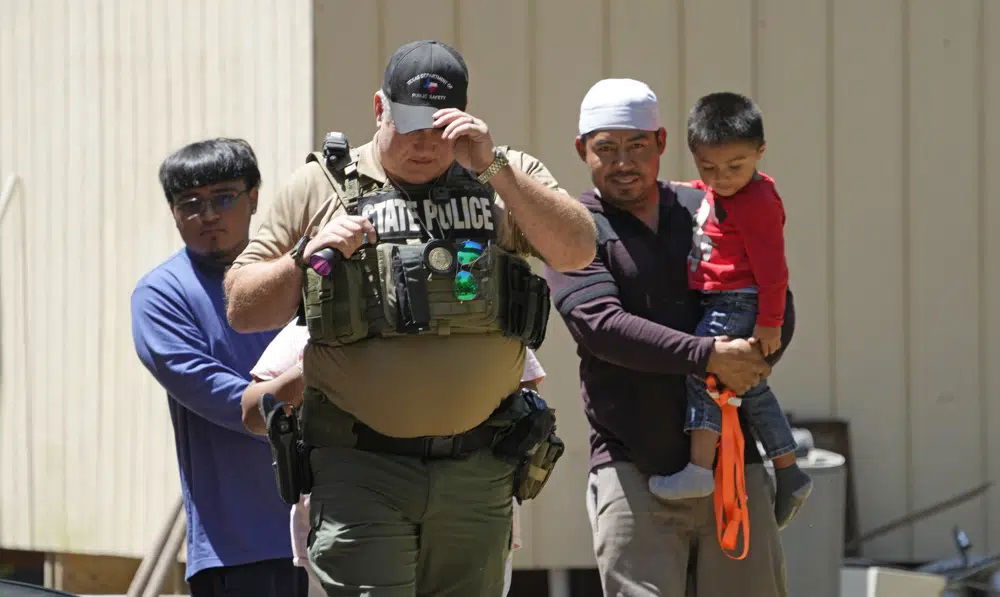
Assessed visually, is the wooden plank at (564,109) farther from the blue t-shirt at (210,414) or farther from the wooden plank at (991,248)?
the blue t-shirt at (210,414)

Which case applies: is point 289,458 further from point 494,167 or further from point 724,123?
point 724,123

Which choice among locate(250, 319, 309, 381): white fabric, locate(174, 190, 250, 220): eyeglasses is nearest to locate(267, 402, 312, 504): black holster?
locate(250, 319, 309, 381): white fabric

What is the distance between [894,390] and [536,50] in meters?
1.95

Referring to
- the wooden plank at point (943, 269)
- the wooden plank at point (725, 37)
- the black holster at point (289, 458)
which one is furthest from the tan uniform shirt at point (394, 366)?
the wooden plank at point (943, 269)

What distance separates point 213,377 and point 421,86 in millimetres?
1197

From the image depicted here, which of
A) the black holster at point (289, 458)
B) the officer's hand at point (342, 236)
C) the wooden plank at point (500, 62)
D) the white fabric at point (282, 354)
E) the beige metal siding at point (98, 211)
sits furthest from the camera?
the beige metal siding at point (98, 211)

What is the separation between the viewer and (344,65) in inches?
236

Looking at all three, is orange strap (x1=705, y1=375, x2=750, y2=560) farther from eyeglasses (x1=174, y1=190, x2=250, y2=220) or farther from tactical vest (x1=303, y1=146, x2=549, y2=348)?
eyeglasses (x1=174, y1=190, x2=250, y2=220)

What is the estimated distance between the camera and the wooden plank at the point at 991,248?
6094mm

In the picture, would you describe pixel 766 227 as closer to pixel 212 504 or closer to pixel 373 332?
pixel 373 332

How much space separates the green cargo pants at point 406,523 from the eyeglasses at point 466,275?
40 centimetres

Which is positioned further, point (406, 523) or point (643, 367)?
point (643, 367)

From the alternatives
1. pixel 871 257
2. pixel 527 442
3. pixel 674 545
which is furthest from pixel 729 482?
pixel 871 257

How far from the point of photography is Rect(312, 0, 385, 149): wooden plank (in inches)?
235
